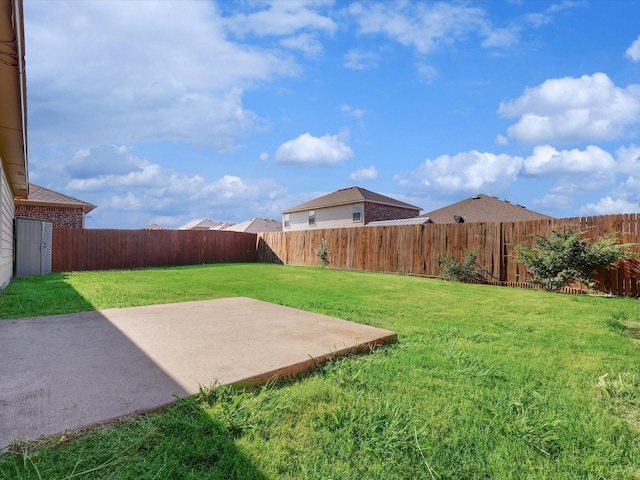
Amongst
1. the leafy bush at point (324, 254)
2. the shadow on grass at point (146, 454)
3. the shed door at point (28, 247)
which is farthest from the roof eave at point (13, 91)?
the leafy bush at point (324, 254)

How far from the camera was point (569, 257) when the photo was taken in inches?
304

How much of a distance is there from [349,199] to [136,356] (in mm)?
21651

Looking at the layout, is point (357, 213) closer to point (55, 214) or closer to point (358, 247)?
point (358, 247)

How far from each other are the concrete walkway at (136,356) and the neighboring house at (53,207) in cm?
1478

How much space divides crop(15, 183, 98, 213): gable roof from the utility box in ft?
17.9

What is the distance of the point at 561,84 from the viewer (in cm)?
1152

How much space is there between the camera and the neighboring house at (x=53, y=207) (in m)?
15.3

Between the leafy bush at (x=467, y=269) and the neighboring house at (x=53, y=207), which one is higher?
the neighboring house at (x=53, y=207)

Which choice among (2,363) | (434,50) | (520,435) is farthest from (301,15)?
(520,435)

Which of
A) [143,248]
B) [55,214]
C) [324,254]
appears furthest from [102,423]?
[55,214]

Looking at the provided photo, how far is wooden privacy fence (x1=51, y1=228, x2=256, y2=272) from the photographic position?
539 inches

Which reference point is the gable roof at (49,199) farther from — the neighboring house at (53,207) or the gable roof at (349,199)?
the gable roof at (349,199)

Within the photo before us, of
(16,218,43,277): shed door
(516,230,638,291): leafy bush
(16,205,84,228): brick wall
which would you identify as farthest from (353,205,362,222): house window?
(16,218,43,277): shed door

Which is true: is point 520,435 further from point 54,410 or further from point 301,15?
point 301,15
